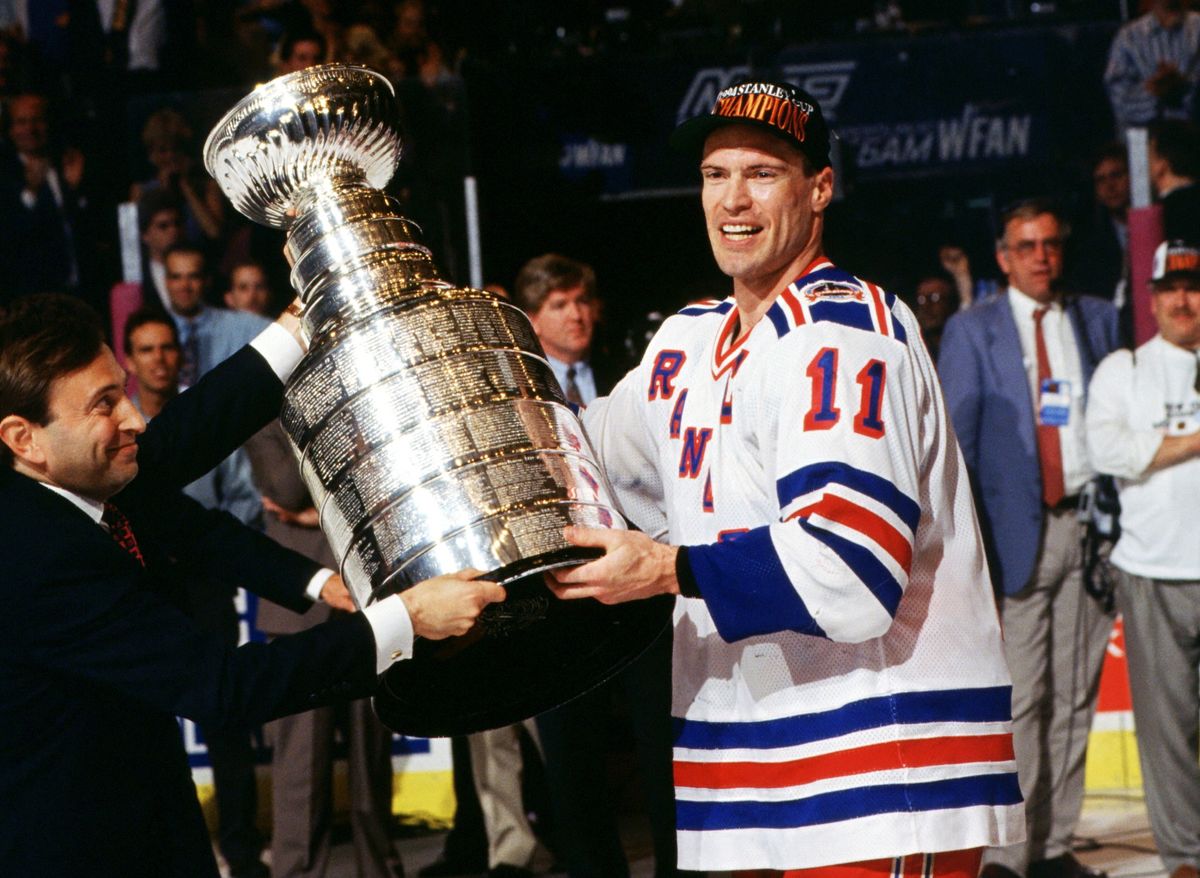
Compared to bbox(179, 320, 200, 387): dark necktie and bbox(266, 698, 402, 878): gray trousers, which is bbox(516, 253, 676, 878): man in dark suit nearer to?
bbox(266, 698, 402, 878): gray trousers

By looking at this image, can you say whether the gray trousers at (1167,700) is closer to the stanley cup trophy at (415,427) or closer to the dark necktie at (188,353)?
the stanley cup trophy at (415,427)

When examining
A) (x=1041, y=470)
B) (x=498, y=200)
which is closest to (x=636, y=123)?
(x=498, y=200)

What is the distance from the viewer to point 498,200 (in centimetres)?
638

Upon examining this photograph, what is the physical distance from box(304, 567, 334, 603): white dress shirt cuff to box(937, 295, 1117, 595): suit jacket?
263 centimetres

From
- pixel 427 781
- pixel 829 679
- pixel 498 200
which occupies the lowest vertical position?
pixel 427 781

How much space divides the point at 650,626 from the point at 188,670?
81 cm

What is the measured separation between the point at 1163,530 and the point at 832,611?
312 centimetres

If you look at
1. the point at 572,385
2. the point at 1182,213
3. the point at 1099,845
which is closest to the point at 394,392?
the point at 572,385

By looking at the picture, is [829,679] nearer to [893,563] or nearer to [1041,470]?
[893,563]

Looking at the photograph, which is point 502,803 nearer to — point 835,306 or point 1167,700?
point 1167,700

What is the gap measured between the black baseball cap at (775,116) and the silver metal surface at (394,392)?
19.8 inches

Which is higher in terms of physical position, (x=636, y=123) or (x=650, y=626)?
(x=636, y=123)

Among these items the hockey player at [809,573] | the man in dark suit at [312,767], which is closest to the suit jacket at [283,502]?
the man in dark suit at [312,767]

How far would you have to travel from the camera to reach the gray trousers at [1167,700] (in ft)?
16.2
